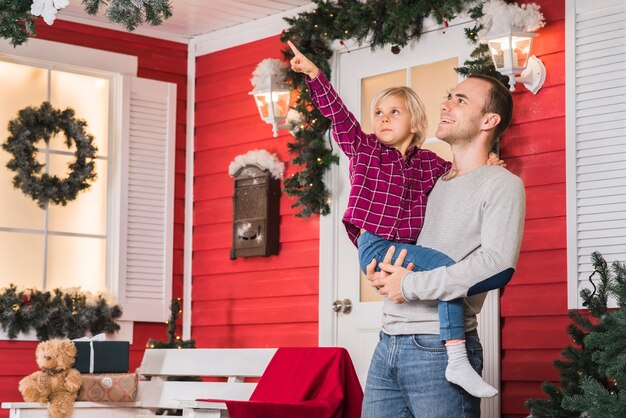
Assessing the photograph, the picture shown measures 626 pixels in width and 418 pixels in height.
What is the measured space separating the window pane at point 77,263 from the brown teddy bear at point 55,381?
1147 mm

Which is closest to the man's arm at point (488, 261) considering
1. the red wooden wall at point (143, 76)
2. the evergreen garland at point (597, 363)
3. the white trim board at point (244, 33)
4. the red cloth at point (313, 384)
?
the evergreen garland at point (597, 363)

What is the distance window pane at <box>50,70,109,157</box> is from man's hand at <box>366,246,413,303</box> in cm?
387

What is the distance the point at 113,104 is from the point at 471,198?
413 centimetres

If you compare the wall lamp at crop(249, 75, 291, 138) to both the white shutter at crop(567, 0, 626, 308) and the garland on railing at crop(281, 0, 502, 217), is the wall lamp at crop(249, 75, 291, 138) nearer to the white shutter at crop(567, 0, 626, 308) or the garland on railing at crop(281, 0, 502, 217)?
the garland on railing at crop(281, 0, 502, 217)

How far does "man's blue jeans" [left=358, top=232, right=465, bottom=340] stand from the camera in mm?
2404

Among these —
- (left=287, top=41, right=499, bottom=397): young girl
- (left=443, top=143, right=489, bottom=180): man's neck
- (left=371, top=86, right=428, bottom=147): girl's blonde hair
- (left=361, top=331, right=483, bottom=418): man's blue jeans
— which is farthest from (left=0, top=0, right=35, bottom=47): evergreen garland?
(left=361, top=331, right=483, bottom=418): man's blue jeans

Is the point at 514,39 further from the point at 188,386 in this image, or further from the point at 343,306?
the point at 188,386

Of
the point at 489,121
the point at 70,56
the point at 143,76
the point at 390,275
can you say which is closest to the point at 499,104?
the point at 489,121

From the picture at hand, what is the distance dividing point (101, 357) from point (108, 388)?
225 millimetres

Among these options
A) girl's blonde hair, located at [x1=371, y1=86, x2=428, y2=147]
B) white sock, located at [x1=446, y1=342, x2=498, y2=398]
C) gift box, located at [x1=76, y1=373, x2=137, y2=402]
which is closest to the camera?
white sock, located at [x1=446, y1=342, x2=498, y2=398]

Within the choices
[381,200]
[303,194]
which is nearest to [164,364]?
[303,194]

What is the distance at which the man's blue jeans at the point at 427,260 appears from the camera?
94.7 inches

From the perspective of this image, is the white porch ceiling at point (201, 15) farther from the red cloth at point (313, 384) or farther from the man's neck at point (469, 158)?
the man's neck at point (469, 158)

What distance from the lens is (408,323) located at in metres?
2.49
